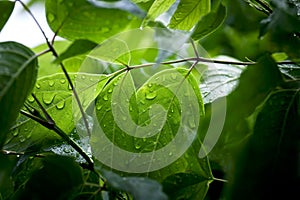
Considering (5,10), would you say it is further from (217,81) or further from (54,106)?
(217,81)

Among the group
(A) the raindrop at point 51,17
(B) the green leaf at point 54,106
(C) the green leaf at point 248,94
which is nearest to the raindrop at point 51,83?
(B) the green leaf at point 54,106

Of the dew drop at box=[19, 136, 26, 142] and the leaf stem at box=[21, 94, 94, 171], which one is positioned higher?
the leaf stem at box=[21, 94, 94, 171]

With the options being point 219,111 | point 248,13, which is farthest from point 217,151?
point 248,13

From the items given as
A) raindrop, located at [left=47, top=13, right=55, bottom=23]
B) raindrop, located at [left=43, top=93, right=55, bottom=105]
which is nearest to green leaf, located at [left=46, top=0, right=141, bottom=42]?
raindrop, located at [left=47, top=13, right=55, bottom=23]

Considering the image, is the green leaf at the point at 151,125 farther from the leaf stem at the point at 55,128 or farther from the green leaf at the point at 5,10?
the green leaf at the point at 5,10

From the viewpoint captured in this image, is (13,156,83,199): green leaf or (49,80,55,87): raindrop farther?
(49,80,55,87): raindrop

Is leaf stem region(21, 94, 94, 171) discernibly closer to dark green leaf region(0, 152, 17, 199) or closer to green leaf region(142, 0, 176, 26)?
dark green leaf region(0, 152, 17, 199)

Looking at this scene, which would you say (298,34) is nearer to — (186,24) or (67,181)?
(186,24)
